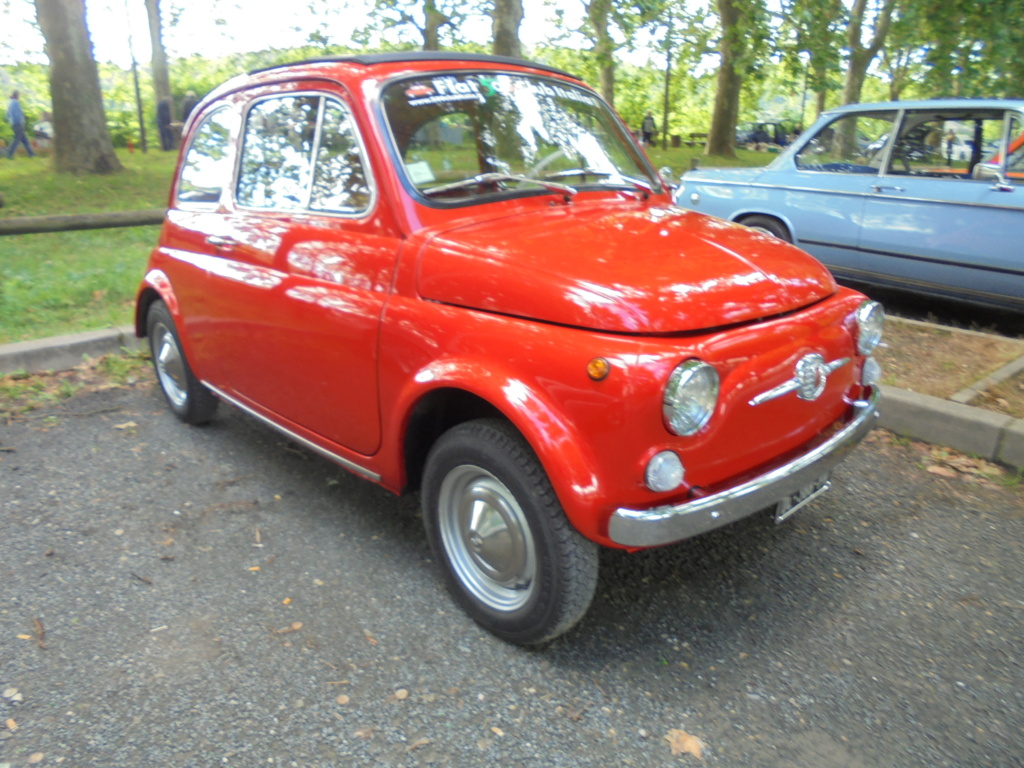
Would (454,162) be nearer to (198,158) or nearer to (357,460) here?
(357,460)

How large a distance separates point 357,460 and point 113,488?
4.96 feet

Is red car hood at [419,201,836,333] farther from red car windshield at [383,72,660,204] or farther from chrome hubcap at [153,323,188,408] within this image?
chrome hubcap at [153,323,188,408]

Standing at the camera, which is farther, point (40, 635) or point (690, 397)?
point (40, 635)

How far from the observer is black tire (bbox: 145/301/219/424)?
4.45 metres

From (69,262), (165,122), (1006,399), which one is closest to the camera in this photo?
(1006,399)

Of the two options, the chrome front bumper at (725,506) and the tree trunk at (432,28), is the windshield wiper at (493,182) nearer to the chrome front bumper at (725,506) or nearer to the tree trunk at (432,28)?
the chrome front bumper at (725,506)

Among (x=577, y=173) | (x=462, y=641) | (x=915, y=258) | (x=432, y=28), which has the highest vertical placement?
(x=432, y=28)

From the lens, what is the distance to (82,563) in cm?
324

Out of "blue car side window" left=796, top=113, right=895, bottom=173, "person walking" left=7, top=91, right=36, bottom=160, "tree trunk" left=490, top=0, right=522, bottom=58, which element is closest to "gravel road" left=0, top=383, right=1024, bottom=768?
"blue car side window" left=796, top=113, right=895, bottom=173

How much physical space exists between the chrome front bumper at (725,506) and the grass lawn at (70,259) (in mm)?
5036

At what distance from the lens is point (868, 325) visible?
294cm

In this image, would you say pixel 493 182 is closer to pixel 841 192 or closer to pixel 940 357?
pixel 940 357

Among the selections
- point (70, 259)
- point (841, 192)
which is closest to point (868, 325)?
point (841, 192)

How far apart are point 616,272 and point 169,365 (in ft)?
10.5
